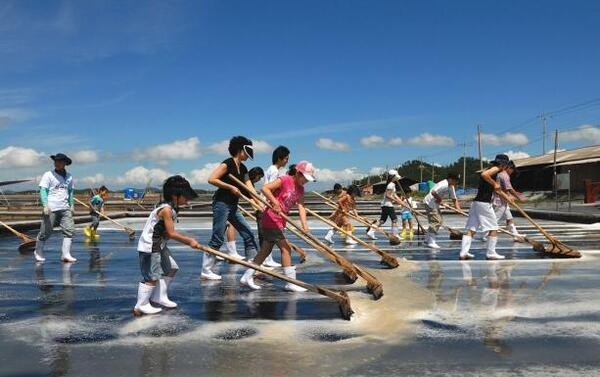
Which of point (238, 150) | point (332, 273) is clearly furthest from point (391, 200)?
point (238, 150)

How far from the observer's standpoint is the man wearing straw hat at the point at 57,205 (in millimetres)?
9359

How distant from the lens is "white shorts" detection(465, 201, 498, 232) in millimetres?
9453

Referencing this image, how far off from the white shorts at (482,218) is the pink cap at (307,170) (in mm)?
4088

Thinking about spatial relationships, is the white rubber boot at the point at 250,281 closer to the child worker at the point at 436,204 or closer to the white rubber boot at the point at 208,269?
the white rubber boot at the point at 208,269

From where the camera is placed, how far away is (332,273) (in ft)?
26.6

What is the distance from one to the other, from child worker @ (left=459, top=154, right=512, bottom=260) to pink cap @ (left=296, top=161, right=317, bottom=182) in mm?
3933

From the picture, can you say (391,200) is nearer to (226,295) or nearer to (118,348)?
(226,295)

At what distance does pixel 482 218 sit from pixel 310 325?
5464 mm

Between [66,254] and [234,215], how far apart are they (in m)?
3.52

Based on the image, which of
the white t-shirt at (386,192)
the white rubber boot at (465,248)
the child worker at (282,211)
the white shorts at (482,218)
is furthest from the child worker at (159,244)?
the white t-shirt at (386,192)

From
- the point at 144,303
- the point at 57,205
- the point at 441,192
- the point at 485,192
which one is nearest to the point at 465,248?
the point at 485,192

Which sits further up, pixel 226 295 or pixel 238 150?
pixel 238 150

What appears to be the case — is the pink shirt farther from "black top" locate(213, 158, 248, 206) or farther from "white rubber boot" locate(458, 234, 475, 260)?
"white rubber boot" locate(458, 234, 475, 260)

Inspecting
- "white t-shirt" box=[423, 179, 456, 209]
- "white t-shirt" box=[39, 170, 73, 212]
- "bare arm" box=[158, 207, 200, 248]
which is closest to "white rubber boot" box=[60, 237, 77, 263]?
"white t-shirt" box=[39, 170, 73, 212]
